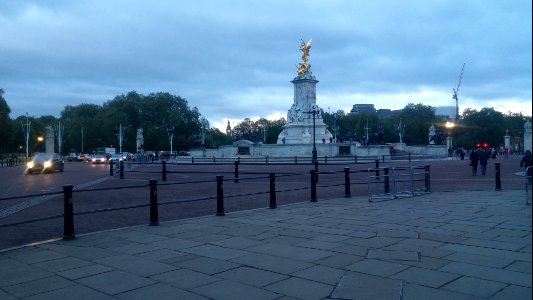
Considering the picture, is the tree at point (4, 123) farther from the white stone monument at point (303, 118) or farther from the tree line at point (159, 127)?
the white stone monument at point (303, 118)

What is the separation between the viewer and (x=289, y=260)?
22.7 feet

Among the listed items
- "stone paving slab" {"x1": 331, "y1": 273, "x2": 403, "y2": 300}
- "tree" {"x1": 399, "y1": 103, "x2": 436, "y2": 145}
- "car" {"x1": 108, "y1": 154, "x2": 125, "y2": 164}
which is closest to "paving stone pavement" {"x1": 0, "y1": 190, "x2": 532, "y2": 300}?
"stone paving slab" {"x1": 331, "y1": 273, "x2": 403, "y2": 300}

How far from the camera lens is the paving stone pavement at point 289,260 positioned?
552 cm

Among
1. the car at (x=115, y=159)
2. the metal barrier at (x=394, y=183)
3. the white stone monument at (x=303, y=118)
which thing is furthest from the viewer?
the white stone monument at (x=303, y=118)

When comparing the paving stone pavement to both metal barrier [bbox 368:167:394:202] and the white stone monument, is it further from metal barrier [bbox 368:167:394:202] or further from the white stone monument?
the white stone monument

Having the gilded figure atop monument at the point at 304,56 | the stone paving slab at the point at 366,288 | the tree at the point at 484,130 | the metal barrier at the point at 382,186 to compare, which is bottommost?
the stone paving slab at the point at 366,288

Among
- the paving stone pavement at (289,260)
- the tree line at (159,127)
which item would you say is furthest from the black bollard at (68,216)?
the tree line at (159,127)

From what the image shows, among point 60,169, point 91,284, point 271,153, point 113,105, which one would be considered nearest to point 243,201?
point 91,284

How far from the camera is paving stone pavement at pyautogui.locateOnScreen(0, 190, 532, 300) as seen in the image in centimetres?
552

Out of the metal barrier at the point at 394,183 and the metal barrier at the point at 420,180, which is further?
the metal barrier at the point at 420,180

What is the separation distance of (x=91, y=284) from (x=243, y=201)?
9974 millimetres

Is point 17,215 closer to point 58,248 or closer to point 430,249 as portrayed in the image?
point 58,248

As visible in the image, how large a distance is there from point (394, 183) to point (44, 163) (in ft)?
94.9

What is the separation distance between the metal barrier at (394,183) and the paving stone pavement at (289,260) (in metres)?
4.05
